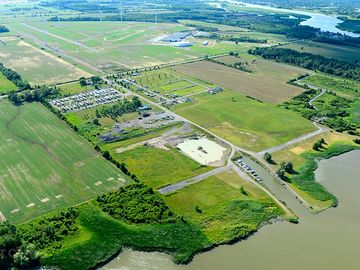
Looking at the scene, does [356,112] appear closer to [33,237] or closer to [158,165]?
[158,165]

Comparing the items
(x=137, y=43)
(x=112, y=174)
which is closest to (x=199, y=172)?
(x=112, y=174)

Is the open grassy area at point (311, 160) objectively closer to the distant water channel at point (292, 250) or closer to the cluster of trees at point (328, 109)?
the distant water channel at point (292, 250)

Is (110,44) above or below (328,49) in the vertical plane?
below

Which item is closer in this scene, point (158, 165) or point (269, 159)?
point (158, 165)

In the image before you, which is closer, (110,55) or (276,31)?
(110,55)

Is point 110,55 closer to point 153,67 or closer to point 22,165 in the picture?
point 153,67

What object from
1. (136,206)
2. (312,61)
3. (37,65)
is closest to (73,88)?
(37,65)

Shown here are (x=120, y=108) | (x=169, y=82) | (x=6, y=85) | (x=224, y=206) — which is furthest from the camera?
(x=169, y=82)
